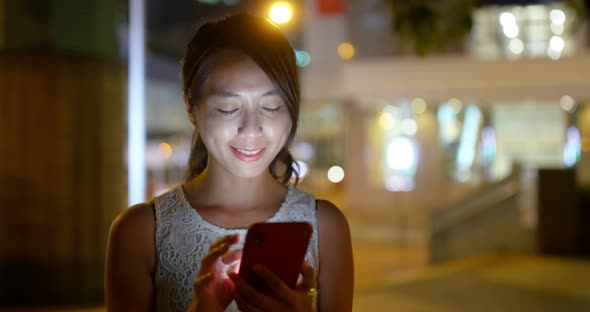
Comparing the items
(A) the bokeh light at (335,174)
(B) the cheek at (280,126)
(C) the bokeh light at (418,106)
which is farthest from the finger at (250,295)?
(A) the bokeh light at (335,174)

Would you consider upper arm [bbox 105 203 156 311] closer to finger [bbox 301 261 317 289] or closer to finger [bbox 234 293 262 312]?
finger [bbox 234 293 262 312]

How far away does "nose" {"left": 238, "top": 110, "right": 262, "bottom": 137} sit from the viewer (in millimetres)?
1878

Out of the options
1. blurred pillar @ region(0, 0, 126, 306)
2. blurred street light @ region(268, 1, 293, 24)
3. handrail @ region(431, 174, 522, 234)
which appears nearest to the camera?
blurred pillar @ region(0, 0, 126, 306)

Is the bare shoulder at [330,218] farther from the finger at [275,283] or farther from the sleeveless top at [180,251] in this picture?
the finger at [275,283]

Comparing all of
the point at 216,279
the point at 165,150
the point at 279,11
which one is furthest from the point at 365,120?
the point at 216,279

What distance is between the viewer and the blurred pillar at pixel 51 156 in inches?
306

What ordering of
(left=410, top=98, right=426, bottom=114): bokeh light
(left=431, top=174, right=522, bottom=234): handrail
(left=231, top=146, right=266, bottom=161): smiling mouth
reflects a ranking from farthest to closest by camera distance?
(left=410, top=98, right=426, bottom=114): bokeh light
(left=431, top=174, right=522, bottom=234): handrail
(left=231, top=146, right=266, bottom=161): smiling mouth

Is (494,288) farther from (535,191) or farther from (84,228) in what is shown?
(84,228)

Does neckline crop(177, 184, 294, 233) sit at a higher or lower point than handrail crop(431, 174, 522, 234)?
higher

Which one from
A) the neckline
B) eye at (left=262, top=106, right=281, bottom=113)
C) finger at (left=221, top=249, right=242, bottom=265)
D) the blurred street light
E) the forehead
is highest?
the blurred street light

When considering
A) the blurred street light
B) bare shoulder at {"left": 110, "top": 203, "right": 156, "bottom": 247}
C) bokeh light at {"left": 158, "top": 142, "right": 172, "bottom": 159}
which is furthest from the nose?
bokeh light at {"left": 158, "top": 142, "right": 172, "bottom": 159}

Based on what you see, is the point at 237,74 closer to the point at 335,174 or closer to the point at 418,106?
the point at 418,106

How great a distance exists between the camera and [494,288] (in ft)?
29.6

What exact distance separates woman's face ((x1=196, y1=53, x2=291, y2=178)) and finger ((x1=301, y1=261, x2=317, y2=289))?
314 millimetres
